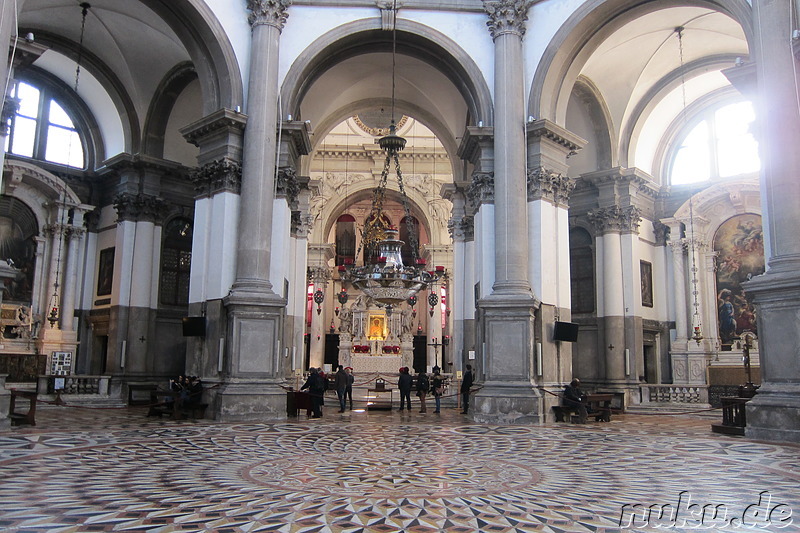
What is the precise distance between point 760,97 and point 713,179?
10.1m

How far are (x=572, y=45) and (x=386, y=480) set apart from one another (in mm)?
12112

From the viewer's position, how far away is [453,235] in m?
21.4

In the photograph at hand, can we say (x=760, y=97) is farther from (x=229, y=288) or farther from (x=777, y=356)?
(x=229, y=288)

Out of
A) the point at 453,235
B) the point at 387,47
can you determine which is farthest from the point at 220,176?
Answer: the point at 453,235

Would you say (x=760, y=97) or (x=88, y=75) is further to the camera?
(x=88, y=75)

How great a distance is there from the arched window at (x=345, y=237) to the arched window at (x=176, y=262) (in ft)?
63.3

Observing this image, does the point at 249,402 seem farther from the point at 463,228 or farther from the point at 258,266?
the point at 463,228

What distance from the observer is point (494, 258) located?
1509cm

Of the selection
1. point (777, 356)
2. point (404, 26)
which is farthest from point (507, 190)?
point (777, 356)

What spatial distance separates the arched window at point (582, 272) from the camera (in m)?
20.4

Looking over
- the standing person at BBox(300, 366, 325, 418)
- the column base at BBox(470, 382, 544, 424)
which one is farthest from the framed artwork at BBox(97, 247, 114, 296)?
the column base at BBox(470, 382, 544, 424)

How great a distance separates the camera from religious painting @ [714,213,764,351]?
19719 millimetres

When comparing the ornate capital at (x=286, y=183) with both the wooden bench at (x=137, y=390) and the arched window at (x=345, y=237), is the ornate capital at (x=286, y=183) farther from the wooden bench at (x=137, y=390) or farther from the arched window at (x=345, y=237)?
the arched window at (x=345, y=237)

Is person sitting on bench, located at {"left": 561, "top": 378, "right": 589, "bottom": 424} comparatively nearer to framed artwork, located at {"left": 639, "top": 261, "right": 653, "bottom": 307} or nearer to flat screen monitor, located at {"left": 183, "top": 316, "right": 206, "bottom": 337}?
framed artwork, located at {"left": 639, "top": 261, "right": 653, "bottom": 307}
